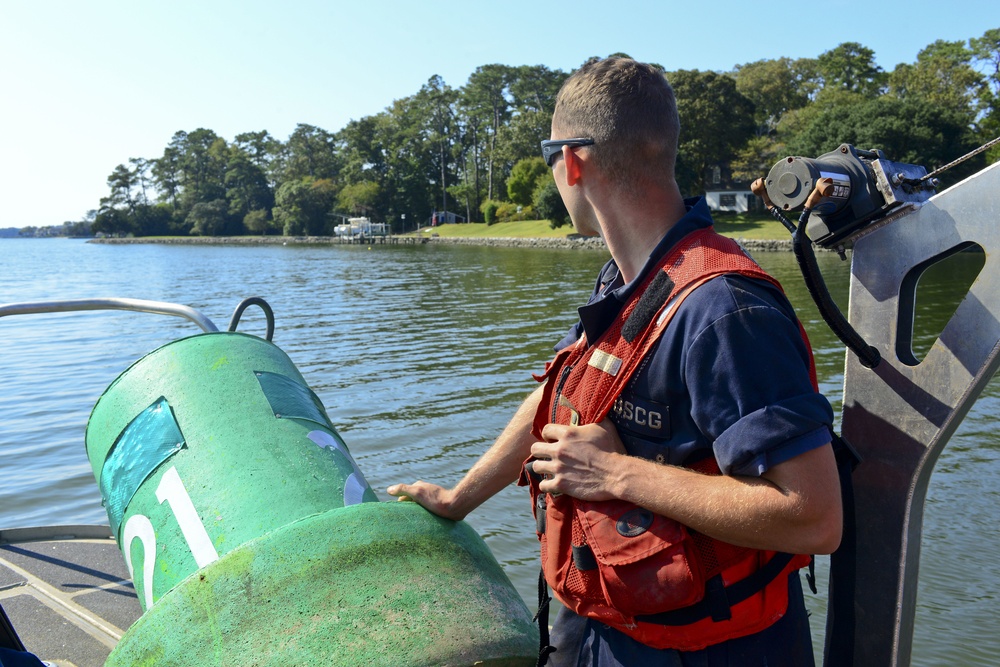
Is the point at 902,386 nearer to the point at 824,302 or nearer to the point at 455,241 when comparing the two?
the point at 824,302

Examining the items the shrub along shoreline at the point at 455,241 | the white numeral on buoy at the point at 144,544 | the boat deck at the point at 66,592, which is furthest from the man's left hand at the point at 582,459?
Result: the shrub along shoreline at the point at 455,241

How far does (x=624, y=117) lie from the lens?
75.6 inches

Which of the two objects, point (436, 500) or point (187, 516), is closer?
point (436, 500)

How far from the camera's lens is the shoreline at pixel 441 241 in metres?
54.9

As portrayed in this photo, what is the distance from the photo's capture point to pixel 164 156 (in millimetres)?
161875

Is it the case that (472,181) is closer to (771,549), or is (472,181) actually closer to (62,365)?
(62,365)

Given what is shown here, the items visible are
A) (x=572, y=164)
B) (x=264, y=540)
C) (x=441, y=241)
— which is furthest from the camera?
(x=441, y=241)

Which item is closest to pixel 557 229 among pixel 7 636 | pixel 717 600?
pixel 7 636

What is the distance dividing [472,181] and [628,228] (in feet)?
369

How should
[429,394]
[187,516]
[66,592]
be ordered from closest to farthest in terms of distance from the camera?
[187,516] < [66,592] < [429,394]

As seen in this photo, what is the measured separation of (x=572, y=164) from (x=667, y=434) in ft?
2.31

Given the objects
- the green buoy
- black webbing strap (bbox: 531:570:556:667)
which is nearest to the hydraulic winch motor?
black webbing strap (bbox: 531:570:556:667)

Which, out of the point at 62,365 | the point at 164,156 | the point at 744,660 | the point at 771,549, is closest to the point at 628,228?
the point at 771,549

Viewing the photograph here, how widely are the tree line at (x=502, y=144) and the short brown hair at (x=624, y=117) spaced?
5120cm
